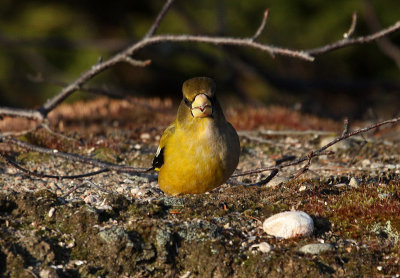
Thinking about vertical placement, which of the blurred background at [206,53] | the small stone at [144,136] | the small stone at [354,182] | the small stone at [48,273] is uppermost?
the blurred background at [206,53]

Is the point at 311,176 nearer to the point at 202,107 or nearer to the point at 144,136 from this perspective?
the point at 202,107

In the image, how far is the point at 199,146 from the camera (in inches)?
173

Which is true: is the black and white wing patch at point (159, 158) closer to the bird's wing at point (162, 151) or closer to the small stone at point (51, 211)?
the bird's wing at point (162, 151)

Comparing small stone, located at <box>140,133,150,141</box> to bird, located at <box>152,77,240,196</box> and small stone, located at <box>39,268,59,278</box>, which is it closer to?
bird, located at <box>152,77,240,196</box>

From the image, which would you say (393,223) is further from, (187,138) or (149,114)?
(149,114)

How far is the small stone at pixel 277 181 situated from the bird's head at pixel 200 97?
1227mm

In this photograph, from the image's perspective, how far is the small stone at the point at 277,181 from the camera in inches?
208

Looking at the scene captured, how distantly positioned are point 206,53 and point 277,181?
31.2 ft

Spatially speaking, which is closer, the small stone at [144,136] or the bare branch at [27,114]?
the bare branch at [27,114]

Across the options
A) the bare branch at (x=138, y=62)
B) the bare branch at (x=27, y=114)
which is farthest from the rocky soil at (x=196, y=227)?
the bare branch at (x=138, y=62)

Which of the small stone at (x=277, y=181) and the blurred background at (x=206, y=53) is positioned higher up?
the blurred background at (x=206, y=53)

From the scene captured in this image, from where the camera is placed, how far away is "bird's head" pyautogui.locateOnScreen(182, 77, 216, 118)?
13.9 ft

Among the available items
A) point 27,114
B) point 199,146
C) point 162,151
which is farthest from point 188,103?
point 27,114

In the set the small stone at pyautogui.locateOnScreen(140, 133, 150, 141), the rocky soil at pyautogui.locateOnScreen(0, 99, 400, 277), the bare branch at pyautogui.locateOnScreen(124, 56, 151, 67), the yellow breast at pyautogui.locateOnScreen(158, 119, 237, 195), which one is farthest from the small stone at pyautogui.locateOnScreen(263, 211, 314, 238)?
the small stone at pyautogui.locateOnScreen(140, 133, 150, 141)
